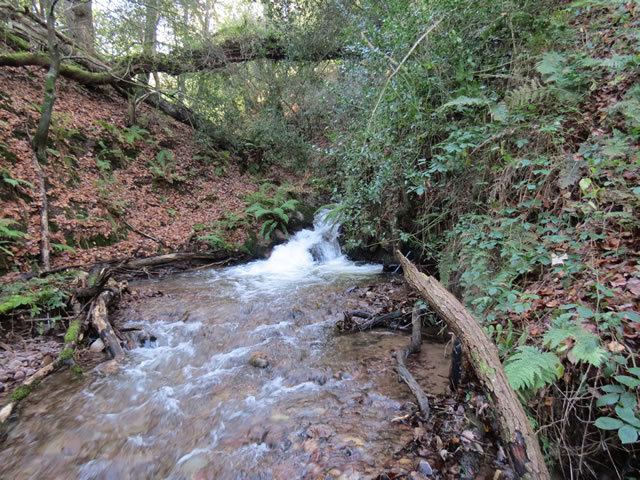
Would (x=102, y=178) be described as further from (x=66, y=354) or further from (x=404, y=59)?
(x=404, y=59)

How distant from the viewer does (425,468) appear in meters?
2.48

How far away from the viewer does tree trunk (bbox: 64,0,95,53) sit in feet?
38.2

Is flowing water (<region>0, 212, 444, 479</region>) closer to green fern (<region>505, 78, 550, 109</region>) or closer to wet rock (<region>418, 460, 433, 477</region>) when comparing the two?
wet rock (<region>418, 460, 433, 477</region>)


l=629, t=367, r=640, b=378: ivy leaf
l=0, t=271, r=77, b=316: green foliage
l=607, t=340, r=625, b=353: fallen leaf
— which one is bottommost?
l=629, t=367, r=640, b=378: ivy leaf

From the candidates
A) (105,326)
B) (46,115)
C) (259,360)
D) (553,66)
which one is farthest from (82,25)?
(553,66)

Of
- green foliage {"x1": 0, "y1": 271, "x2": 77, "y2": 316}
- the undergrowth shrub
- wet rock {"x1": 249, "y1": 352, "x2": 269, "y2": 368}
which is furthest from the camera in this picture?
green foliage {"x1": 0, "y1": 271, "x2": 77, "y2": 316}

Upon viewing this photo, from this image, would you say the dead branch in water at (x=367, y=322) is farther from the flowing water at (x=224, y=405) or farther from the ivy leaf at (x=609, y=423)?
the ivy leaf at (x=609, y=423)

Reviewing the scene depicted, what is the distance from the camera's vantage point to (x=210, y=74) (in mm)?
11625

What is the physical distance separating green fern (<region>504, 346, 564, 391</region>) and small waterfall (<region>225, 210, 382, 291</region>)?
18.2 feet

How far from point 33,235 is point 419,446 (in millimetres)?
7419

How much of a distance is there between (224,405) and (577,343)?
306 centimetres

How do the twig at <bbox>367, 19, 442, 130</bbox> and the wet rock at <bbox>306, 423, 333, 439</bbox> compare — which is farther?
the twig at <bbox>367, 19, 442, 130</bbox>

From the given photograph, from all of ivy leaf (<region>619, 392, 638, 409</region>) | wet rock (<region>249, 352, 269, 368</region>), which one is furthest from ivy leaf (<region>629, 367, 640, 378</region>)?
wet rock (<region>249, 352, 269, 368</region>)

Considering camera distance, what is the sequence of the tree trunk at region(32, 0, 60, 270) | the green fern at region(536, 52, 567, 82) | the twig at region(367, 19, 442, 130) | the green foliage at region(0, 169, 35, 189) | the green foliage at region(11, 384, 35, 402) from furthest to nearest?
1. the tree trunk at region(32, 0, 60, 270)
2. the green foliage at region(0, 169, 35, 189)
3. the twig at region(367, 19, 442, 130)
4. the green fern at region(536, 52, 567, 82)
5. the green foliage at region(11, 384, 35, 402)
